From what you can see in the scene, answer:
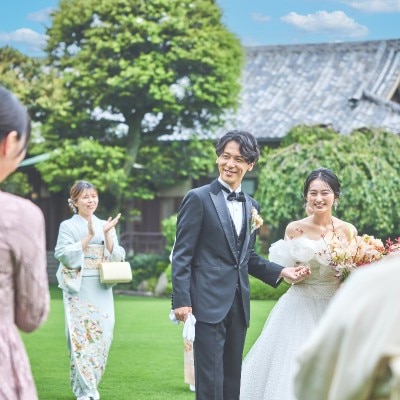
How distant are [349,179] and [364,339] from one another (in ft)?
67.3

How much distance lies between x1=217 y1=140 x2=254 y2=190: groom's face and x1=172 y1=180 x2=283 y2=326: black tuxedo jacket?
0.08 m

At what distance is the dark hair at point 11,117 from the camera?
10.6ft

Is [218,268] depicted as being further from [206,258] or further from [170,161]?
[170,161]

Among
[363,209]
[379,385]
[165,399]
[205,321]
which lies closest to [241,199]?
[205,321]

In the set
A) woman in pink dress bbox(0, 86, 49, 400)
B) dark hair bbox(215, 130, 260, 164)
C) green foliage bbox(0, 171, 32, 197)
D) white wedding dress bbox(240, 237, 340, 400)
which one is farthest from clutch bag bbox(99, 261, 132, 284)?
green foliage bbox(0, 171, 32, 197)

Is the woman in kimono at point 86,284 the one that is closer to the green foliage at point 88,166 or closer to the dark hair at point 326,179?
the dark hair at point 326,179

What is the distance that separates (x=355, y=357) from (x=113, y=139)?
959 inches

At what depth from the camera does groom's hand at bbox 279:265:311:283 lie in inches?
266

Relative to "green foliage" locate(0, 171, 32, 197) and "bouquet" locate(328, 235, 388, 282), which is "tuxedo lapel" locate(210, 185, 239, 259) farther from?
"green foliage" locate(0, 171, 32, 197)

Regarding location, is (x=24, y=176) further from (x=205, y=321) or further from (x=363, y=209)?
(x=205, y=321)

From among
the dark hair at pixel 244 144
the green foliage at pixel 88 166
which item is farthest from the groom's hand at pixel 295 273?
the green foliage at pixel 88 166

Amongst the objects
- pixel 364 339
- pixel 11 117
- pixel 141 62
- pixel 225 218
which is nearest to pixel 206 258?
pixel 225 218

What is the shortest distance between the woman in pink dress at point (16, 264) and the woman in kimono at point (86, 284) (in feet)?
19.6

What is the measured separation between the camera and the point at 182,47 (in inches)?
1005
